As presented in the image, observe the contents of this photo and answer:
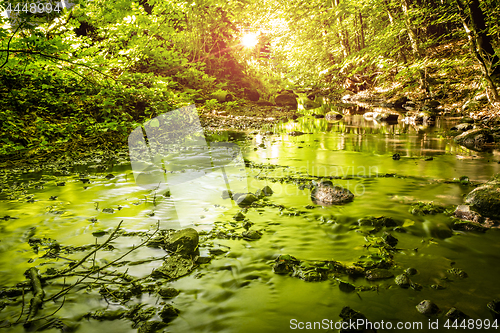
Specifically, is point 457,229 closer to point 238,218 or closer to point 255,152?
point 238,218

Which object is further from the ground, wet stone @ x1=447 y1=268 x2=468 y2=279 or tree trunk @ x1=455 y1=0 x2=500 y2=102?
tree trunk @ x1=455 y1=0 x2=500 y2=102

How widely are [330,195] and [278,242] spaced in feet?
→ 4.31

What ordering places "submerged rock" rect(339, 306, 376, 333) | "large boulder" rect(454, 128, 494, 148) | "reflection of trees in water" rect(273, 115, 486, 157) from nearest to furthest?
"submerged rock" rect(339, 306, 376, 333), "reflection of trees in water" rect(273, 115, 486, 157), "large boulder" rect(454, 128, 494, 148)

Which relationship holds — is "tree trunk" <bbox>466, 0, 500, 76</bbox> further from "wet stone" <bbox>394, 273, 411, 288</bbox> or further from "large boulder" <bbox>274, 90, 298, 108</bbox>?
"large boulder" <bbox>274, 90, 298, 108</bbox>

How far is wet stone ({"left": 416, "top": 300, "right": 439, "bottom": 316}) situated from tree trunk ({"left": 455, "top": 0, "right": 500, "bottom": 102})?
29.3 ft

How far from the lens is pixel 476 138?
22.9 ft

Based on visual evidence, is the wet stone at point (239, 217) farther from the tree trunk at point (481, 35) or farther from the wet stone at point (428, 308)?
the tree trunk at point (481, 35)

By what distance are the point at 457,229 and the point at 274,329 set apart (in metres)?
2.24

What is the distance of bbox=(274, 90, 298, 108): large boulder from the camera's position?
18656 millimetres

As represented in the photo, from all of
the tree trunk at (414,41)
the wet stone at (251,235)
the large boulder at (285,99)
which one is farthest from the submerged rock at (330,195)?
the large boulder at (285,99)

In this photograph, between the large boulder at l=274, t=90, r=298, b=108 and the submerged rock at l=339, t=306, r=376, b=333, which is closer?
the submerged rock at l=339, t=306, r=376, b=333

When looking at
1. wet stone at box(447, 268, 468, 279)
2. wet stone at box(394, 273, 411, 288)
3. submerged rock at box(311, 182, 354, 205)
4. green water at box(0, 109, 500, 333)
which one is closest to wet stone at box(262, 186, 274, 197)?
green water at box(0, 109, 500, 333)

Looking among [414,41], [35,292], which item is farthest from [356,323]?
[414,41]

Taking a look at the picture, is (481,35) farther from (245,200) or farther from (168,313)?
(168,313)
